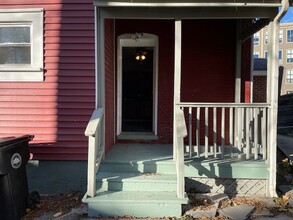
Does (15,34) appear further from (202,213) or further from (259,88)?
(259,88)

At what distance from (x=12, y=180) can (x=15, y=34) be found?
240 centimetres

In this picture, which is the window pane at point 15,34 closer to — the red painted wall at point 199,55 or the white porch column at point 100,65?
the white porch column at point 100,65

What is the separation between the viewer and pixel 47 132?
192 inches

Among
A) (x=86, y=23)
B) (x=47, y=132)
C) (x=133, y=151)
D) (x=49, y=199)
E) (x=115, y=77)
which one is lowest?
(x=49, y=199)

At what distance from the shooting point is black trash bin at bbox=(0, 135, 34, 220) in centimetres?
376

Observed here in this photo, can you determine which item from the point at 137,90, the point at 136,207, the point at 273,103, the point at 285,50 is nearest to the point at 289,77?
the point at 285,50

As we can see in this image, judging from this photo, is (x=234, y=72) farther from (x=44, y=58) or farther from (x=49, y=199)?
(x=49, y=199)

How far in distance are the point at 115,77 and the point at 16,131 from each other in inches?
87.7

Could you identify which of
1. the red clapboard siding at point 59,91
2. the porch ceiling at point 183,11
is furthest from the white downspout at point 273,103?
the red clapboard siding at point 59,91

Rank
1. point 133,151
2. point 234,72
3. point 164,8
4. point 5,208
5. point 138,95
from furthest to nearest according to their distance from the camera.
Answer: point 138,95 < point 234,72 < point 133,151 < point 164,8 < point 5,208

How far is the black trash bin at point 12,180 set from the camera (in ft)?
12.3

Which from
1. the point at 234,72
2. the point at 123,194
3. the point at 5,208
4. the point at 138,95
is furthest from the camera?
the point at 138,95

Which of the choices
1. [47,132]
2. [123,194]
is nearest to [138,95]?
[47,132]

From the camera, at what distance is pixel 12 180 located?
384cm
